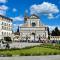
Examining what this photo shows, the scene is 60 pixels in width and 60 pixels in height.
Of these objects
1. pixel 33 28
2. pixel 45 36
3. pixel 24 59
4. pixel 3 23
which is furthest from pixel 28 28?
pixel 24 59

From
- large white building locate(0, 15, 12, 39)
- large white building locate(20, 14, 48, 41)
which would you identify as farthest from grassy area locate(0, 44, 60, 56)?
large white building locate(20, 14, 48, 41)

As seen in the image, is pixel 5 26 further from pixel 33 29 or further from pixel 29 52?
pixel 29 52

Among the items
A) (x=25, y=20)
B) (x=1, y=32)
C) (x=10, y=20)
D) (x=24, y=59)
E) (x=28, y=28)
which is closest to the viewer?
(x=24, y=59)

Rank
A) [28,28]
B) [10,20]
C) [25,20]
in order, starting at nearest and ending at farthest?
[10,20]
[28,28]
[25,20]

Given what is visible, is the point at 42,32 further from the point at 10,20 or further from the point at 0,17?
the point at 0,17

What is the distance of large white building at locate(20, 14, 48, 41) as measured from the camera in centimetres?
9785

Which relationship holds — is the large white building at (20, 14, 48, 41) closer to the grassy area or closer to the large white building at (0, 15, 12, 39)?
the large white building at (0, 15, 12, 39)

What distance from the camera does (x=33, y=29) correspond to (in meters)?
103

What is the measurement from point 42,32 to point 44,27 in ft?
7.66

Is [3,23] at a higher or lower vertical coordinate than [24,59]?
higher

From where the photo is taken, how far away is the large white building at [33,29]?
97.8 m

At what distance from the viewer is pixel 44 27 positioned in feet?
333

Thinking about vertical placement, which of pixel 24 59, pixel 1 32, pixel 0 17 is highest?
pixel 0 17

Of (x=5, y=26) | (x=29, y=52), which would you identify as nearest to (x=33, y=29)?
(x=5, y=26)
